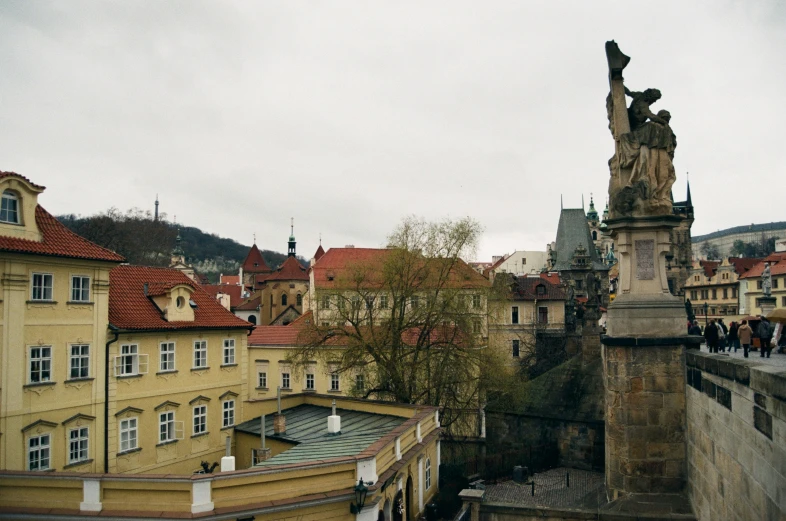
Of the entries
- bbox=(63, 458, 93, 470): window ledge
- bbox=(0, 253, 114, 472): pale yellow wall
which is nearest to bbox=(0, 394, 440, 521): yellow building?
bbox=(0, 253, 114, 472): pale yellow wall

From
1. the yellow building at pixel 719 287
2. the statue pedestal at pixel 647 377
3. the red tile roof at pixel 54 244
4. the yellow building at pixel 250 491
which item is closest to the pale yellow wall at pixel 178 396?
the red tile roof at pixel 54 244

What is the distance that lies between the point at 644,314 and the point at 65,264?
15030mm

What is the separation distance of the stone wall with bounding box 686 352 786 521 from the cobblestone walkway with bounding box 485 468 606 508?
3.86m

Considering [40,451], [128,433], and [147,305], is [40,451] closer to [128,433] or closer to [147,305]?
[128,433]

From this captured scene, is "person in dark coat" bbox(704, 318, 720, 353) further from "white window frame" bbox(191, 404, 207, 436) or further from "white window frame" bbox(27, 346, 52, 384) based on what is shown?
"white window frame" bbox(191, 404, 207, 436)

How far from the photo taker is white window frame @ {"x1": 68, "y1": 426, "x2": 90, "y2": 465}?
664 inches

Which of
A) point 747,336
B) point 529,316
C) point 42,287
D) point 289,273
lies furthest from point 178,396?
point 289,273

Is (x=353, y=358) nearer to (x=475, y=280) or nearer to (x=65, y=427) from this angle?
(x=475, y=280)

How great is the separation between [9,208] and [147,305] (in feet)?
19.7

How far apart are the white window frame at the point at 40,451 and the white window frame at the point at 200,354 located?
5.76 m

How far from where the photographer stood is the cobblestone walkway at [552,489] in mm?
14436

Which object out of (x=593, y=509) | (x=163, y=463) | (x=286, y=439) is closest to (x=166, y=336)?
(x=163, y=463)

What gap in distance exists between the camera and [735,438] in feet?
23.9

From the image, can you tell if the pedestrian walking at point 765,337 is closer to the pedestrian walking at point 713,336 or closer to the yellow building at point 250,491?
the pedestrian walking at point 713,336
